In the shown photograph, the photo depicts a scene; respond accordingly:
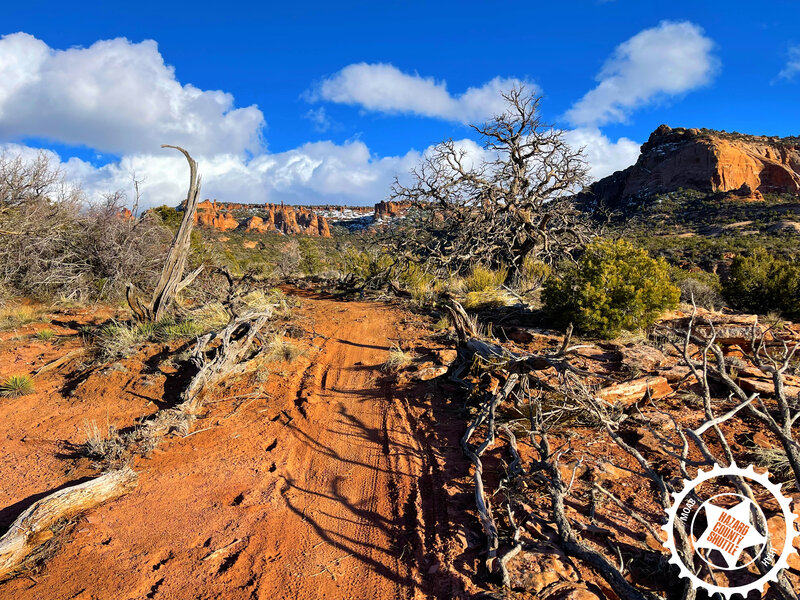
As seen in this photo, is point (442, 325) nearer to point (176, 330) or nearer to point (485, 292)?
point (485, 292)

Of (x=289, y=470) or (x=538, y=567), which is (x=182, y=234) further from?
(x=538, y=567)

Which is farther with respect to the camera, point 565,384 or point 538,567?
point 565,384

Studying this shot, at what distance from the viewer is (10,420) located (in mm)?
5258

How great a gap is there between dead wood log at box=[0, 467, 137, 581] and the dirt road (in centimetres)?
13

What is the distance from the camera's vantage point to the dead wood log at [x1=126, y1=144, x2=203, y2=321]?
8.27m

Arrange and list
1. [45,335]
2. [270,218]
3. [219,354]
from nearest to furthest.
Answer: [219,354] → [45,335] → [270,218]

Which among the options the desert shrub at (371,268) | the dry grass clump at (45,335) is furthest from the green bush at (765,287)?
the dry grass clump at (45,335)

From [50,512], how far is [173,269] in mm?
5958

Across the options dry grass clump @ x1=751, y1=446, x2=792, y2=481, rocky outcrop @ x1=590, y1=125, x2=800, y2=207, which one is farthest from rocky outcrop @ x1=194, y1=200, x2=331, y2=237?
dry grass clump @ x1=751, y1=446, x2=792, y2=481

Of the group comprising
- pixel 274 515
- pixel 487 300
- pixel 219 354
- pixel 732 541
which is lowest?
pixel 274 515

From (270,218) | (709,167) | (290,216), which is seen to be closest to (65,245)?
(709,167)

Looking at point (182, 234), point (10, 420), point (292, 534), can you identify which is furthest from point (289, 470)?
point (182, 234)

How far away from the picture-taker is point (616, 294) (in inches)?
258

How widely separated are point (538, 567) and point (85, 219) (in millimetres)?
13393
